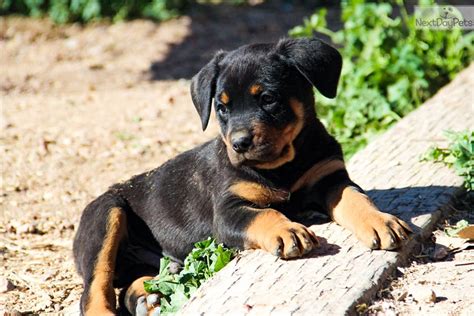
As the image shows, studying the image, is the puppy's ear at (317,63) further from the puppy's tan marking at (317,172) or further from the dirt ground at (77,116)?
the dirt ground at (77,116)

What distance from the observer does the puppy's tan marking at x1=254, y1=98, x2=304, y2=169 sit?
15.4 feet

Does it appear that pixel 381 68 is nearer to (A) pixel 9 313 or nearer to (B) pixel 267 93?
(B) pixel 267 93

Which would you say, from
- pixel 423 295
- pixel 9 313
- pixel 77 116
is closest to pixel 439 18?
pixel 77 116

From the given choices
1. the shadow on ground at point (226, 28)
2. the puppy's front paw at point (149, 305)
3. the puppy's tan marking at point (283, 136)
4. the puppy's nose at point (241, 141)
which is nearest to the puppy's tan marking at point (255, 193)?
the puppy's tan marking at point (283, 136)

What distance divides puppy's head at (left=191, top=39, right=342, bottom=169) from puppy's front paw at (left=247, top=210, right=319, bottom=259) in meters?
0.40

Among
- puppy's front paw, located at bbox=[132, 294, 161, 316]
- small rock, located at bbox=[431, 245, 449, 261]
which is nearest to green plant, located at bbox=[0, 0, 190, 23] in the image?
puppy's front paw, located at bbox=[132, 294, 161, 316]

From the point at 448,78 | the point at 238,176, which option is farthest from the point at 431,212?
the point at 448,78

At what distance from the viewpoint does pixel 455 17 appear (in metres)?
9.02

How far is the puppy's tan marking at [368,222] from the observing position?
452 cm

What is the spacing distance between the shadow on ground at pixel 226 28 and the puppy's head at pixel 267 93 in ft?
20.1

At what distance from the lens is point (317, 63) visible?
4973 mm

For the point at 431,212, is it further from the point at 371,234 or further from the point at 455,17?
the point at 455,17

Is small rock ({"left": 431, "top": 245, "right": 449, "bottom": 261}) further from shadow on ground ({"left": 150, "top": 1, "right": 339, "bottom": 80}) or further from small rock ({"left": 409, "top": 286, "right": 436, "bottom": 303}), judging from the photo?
shadow on ground ({"left": 150, "top": 1, "right": 339, "bottom": 80})

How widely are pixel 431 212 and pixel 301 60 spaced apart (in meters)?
1.26
